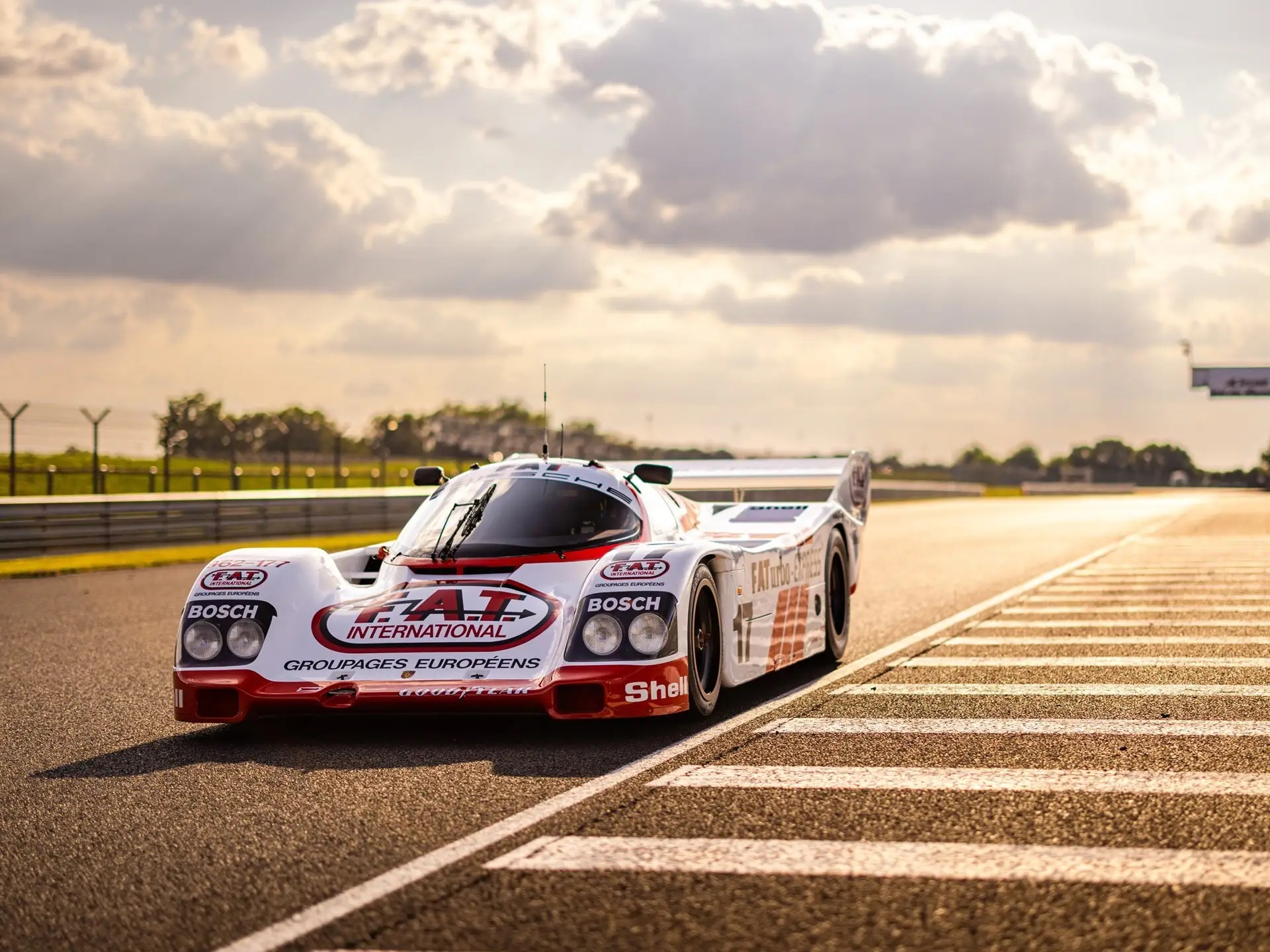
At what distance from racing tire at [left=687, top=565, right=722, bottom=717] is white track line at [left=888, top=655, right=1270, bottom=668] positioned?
7.74 feet

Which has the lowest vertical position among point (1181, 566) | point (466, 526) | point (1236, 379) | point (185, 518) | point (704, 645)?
point (1181, 566)

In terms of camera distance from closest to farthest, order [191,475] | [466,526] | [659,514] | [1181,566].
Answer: [466,526] < [659,514] < [1181,566] < [191,475]

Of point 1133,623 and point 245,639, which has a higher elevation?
point 245,639

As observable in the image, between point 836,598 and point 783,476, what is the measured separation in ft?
5.16

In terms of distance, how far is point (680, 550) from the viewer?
26.1ft

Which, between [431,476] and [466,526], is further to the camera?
[431,476]

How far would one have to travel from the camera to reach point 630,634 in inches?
291

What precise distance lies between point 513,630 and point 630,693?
2.04 feet

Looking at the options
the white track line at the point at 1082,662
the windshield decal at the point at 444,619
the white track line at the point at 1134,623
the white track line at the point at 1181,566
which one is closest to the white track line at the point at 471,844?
the white track line at the point at 1082,662

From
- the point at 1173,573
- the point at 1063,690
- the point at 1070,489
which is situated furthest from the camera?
the point at 1070,489

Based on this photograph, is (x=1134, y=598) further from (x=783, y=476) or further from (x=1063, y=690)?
(x=1063, y=690)

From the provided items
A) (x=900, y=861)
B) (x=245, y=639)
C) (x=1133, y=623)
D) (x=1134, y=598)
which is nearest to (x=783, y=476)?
(x=1133, y=623)

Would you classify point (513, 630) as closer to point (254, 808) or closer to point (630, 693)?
point (630, 693)

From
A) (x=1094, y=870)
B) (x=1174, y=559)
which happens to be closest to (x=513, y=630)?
(x=1094, y=870)
